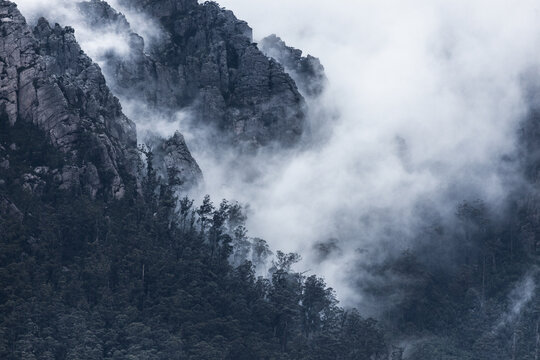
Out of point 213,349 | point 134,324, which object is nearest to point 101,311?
point 134,324

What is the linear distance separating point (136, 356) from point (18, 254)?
24663 mm

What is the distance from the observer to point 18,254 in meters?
198

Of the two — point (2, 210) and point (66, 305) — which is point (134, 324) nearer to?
point (66, 305)

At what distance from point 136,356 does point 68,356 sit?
33.0 feet

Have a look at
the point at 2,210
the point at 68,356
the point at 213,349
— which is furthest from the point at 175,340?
the point at 2,210

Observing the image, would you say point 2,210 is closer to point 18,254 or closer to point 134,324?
point 18,254

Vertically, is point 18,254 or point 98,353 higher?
point 18,254

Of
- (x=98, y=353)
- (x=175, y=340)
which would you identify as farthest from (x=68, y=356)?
(x=175, y=340)

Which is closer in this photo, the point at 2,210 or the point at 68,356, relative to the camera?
the point at 68,356

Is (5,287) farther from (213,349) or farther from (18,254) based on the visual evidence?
(213,349)

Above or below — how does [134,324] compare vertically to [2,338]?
above

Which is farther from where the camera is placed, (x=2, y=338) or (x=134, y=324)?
(x=134, y=324)

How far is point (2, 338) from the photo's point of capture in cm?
18225

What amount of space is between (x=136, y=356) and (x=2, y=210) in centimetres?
3095
